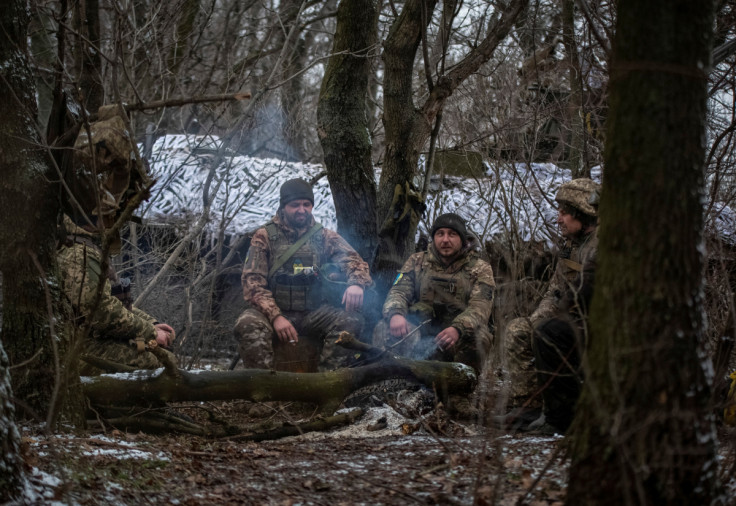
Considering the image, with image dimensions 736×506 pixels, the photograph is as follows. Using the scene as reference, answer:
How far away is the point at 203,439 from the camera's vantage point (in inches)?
182

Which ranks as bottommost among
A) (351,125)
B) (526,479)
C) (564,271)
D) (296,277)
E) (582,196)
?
(526,479)

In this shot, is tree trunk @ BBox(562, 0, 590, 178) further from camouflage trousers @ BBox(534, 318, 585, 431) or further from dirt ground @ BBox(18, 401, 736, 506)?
dirt ground @ BBox(18, 401, 736, 506)

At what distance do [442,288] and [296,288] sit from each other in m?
1.39

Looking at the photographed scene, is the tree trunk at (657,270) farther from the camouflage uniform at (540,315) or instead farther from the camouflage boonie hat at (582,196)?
the camouflage boonie hat at (582,196)

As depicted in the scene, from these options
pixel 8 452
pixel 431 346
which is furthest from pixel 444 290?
pixel 8 452

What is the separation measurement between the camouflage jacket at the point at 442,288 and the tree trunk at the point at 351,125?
851mm

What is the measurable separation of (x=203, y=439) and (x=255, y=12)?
42.7 feet

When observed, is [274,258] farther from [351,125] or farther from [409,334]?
[409,334]

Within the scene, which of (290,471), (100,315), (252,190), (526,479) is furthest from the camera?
(252,190)

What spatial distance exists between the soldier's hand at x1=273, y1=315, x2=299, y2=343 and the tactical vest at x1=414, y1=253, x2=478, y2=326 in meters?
1.21

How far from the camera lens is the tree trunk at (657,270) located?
224cm

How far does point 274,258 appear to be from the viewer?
657 centimetres

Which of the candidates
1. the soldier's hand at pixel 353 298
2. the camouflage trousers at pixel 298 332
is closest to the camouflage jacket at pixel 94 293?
the camouflage trousers at pixel 298 332

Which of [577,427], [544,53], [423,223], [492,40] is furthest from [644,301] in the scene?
[544,53]
